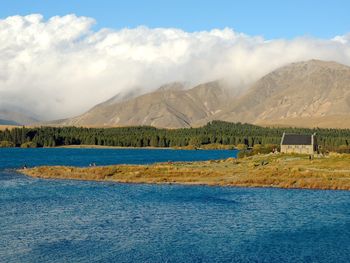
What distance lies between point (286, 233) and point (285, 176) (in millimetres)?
47750

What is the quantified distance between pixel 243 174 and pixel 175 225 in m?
51.9

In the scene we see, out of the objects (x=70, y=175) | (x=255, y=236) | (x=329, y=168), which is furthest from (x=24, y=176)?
(x=255, y=236)

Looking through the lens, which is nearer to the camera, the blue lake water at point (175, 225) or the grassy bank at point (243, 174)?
the blue lake water at point (175, 225)

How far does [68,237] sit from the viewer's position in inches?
2136

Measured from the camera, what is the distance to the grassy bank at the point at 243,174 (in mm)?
97812

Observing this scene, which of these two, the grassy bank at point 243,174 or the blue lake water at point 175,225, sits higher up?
the grassy bank at point 243,174

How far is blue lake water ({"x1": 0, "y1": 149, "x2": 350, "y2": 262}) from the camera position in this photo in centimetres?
4794

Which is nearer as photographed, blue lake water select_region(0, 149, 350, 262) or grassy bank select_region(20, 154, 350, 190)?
blue lake water select_region(0, 149, 350, 262)

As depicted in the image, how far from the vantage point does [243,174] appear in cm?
11012

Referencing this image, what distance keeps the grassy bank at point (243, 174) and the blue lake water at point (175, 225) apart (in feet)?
22.2

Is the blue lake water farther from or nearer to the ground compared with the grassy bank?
nearer to the ground

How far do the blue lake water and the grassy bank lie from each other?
22.2ft

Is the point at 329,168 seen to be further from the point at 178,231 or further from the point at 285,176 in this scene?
the point at 178,231

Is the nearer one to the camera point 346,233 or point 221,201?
point 346,233
